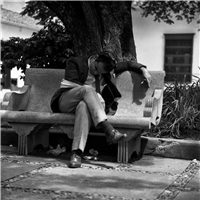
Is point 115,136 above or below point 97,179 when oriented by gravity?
above

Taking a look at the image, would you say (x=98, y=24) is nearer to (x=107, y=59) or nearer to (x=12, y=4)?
(x=107, y=59)

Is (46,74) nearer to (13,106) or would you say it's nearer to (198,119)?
(13,106)

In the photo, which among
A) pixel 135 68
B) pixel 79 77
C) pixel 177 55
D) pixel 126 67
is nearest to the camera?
pixel 79 77

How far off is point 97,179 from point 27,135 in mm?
1640

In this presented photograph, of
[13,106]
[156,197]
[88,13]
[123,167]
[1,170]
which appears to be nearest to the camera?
[156,197]

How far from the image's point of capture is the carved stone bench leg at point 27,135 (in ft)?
20.4

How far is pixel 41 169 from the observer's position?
209 inches

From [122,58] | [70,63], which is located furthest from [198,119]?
[70,63]

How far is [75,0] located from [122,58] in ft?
3.82

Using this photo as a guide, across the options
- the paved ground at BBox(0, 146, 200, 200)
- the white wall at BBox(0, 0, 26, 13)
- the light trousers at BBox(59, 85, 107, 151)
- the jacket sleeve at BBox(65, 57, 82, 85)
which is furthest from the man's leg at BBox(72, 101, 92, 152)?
the white wall at BBox(0, 0, 26, 13)

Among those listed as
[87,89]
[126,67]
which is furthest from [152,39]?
[87,89]

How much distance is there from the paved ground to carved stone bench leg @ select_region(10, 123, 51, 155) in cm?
14

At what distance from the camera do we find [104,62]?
19.5ft

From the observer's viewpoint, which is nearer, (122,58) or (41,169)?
(41,169)
